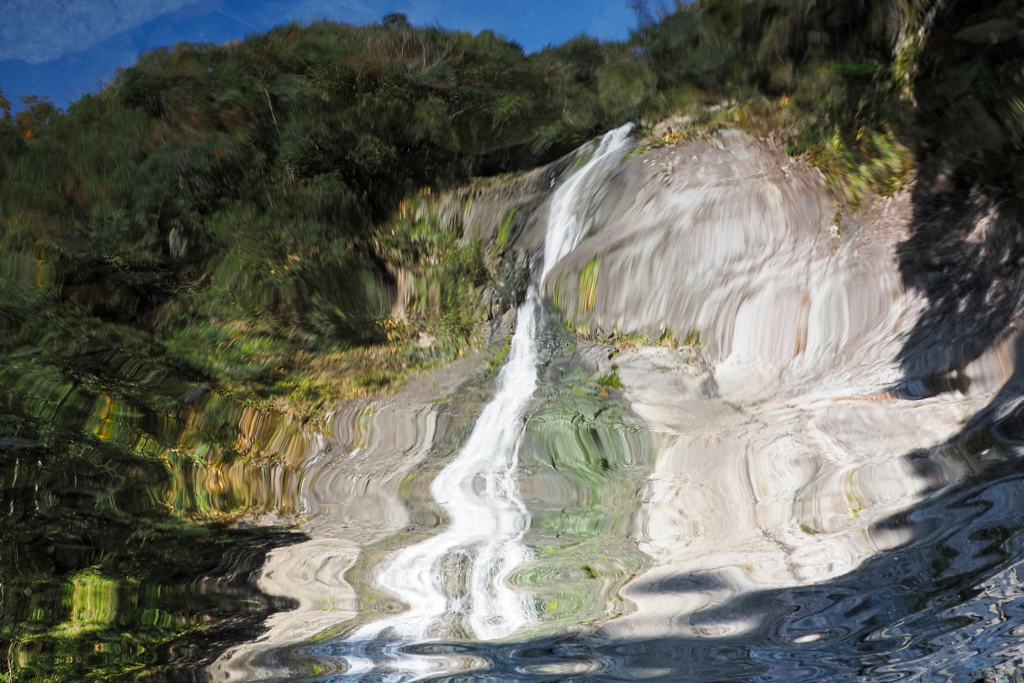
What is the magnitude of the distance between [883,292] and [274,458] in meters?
3.64

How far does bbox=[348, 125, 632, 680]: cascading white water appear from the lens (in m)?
3.90

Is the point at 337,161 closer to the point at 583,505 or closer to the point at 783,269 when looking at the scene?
the point at 783,269

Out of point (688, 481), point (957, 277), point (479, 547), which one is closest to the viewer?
point (957, 277)

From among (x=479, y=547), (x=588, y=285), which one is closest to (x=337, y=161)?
(x=588, y=285)

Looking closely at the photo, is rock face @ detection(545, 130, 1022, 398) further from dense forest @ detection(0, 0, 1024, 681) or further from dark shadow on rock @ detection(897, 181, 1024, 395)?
dense forest @ detection(0, 0, 1024, 681)

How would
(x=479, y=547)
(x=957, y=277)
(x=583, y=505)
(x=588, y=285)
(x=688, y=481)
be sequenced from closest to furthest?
(x=957, y=277) < (x=588, y=285) < (x=688, y=481) < (x=583, y=505) < (x=479, y=547)

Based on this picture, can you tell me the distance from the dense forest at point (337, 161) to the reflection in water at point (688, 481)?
0.29 metres

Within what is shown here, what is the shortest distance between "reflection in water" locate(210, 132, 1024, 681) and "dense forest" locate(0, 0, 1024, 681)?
0.29 meters

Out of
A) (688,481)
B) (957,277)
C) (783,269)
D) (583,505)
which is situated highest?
(783,269)

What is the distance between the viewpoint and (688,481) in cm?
421

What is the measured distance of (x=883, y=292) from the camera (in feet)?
10.3

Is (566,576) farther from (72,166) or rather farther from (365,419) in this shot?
(72,166)

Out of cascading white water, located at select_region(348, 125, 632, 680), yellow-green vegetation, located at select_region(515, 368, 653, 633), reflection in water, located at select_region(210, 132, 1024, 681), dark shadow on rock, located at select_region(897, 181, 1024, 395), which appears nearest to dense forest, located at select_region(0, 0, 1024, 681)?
dark shadow on rock, located at select_region(897, 181, 1024, 395)

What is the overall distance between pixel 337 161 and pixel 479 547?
2958mm
